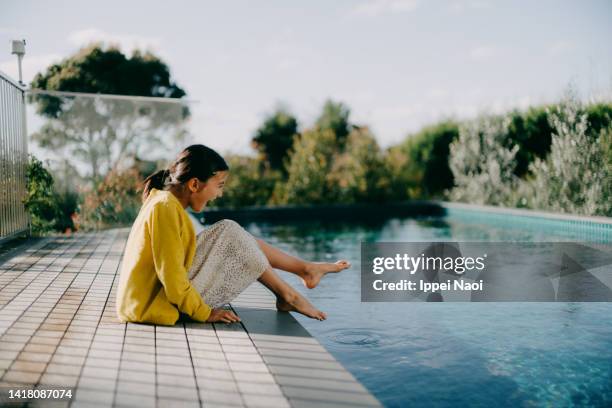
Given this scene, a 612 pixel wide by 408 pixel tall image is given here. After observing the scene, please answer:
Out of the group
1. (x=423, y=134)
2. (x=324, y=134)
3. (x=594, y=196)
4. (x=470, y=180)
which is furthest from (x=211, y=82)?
(x=594, y=196)

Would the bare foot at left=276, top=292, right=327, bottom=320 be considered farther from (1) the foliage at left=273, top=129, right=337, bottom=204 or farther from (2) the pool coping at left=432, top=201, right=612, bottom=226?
(1) the foliage at left=273, top=129, right=337, bottom=204

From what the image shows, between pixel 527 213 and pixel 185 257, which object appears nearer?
pixel 185 257

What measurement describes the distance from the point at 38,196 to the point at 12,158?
0.83 m

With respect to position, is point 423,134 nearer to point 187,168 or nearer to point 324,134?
point 324,134

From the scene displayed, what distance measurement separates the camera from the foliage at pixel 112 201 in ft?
25.3

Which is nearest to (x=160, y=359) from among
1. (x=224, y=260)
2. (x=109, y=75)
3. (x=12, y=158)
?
(x=224, y=260)

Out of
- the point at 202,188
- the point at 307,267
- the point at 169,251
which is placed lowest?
the point at 307,267

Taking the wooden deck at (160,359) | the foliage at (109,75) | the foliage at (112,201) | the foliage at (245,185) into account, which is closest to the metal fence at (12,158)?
the foliage at (112,201)

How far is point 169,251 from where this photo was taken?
2.71 meters

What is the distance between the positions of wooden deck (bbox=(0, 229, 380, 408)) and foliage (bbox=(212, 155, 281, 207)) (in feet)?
28.6

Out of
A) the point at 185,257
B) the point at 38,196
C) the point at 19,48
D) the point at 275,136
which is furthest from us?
the point at 275,136

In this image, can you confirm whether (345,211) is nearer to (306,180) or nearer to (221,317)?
(306,180)

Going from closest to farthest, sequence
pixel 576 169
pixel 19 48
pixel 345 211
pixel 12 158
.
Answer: pixel 12 158 < pixel 19 48 < pixel 576 169 < pixel 345 211

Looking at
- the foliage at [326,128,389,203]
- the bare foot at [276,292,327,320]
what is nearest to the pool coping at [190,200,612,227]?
the foliage at [326,128,389,203]
